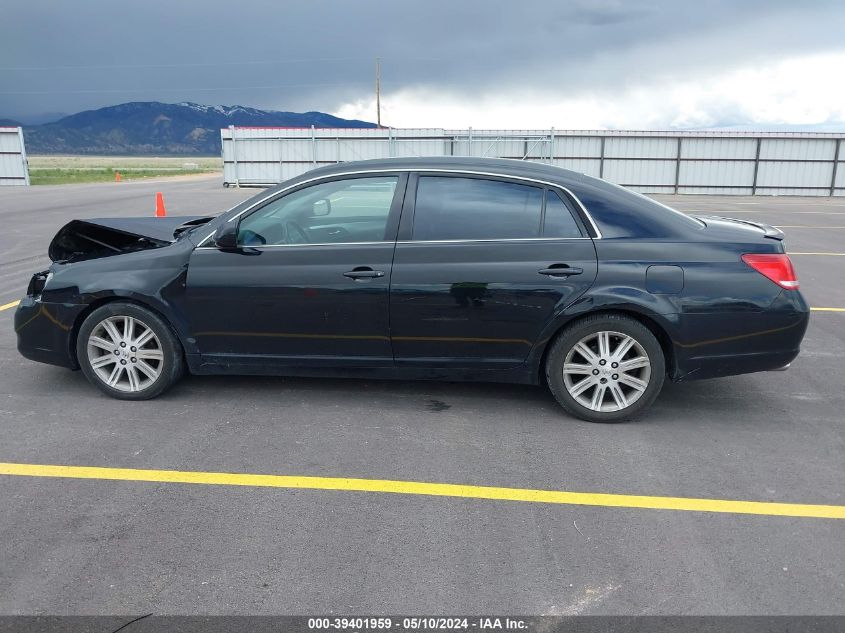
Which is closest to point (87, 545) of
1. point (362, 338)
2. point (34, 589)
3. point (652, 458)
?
point (34, 589)

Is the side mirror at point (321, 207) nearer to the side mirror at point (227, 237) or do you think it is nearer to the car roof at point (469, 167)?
the car roof at point (469, 167)

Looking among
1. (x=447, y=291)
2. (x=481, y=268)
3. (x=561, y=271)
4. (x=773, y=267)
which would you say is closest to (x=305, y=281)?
(x=447, y=291)

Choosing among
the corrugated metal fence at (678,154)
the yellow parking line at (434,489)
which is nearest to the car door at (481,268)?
the yellow parking line at (434,489)

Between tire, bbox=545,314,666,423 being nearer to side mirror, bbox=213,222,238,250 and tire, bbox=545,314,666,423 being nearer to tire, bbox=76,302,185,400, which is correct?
side mirror, bbox=213,222,238,250

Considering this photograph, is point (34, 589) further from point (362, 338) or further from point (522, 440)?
point (522, 440)

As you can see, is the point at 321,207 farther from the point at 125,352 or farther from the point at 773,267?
the point at 773,267

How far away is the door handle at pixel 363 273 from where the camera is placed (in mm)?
4480

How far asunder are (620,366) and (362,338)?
1.64m

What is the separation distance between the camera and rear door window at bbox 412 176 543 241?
4531 mm

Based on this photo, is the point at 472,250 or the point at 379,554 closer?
the point at 379,554

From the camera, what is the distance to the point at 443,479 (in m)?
3.79

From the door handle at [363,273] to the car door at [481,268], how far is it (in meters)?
0.11

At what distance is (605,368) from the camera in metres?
4.50

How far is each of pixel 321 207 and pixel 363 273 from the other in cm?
64
